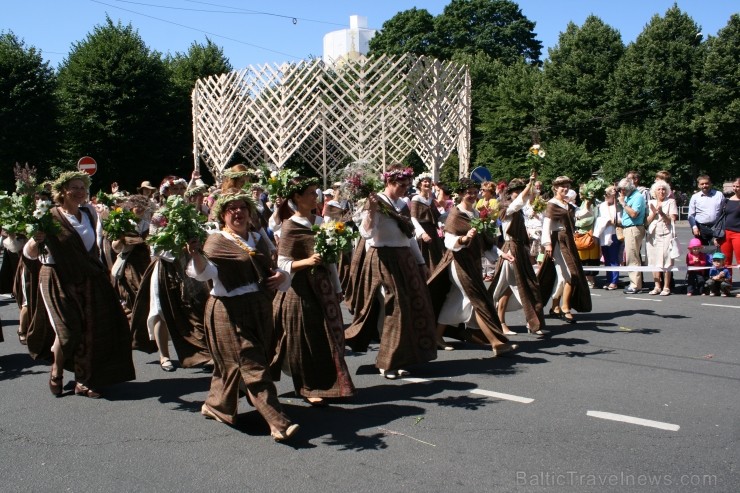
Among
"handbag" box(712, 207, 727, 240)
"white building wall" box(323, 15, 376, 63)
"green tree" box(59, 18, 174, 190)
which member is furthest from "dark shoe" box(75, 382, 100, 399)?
"white building wall" box(323, 15, 376, 63)

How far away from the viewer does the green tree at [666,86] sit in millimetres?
36719

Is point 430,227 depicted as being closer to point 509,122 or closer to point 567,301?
point 567,301

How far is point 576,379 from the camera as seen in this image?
272 inches

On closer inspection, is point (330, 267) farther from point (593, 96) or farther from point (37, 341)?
point (593, 96)

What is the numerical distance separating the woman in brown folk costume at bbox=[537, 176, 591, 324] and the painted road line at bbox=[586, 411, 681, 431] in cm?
396

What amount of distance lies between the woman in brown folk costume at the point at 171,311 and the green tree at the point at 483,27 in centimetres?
4987

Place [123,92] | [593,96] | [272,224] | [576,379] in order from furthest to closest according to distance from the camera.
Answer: [593,96], [123,92], [272,224], [576,379]

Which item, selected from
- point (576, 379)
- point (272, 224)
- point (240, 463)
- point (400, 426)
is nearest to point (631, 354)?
point (576, 379)

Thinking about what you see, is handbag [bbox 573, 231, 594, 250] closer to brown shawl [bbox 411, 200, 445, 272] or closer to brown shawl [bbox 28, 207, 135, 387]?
brown shawl [bbox 411, 200, 445, 272]

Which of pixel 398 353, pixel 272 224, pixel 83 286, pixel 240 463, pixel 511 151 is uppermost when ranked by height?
pixel 511 151

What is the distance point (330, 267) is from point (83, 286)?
2.20m

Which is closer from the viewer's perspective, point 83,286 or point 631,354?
point 83,286

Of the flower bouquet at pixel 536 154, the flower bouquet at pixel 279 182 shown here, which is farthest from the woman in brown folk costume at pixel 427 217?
the flower bouquet at pixel 279 182

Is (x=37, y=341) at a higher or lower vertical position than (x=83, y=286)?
lower
